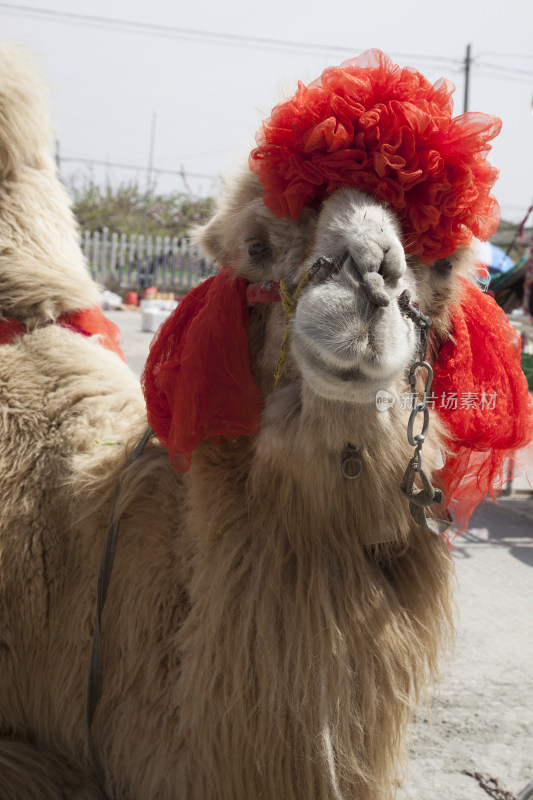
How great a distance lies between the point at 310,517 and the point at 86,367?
95 cm

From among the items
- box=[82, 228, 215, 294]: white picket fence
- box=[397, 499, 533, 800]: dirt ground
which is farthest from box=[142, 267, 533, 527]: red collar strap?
box=[82, 228, 215, 294]: white picket fence

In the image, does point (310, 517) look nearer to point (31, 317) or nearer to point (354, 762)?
point (354, 762)

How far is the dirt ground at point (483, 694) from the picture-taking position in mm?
1963

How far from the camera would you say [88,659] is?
170cm

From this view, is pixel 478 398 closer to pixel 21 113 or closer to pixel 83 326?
pixel 83 326

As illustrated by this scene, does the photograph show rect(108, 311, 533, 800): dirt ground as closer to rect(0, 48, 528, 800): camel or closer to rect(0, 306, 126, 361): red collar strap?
rect(0, 48, 528, 800): camel

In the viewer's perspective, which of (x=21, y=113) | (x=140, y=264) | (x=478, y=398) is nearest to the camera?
(x=478, y=398)

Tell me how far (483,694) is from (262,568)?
4.33 ft

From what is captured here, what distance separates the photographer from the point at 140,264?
19.4m

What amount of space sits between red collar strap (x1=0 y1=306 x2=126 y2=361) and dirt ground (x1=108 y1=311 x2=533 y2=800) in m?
1.33

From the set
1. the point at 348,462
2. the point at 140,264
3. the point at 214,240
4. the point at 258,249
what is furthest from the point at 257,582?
the point at 140,264

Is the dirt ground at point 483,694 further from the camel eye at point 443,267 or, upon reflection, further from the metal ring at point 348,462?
the camel eye at point 443,267

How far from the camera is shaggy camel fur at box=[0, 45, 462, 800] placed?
132cm

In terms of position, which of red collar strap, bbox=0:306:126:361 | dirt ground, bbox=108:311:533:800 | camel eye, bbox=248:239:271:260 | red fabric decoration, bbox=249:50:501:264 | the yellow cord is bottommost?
dirt ground, bbox=108:311:533:800
